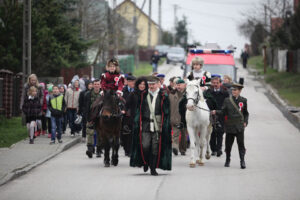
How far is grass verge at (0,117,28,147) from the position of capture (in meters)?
20.2

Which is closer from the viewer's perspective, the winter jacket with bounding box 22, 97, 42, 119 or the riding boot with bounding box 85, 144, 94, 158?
the riding boot with bounding box 85, 144, 94, 158

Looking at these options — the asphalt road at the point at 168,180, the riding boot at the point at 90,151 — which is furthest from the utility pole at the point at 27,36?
the riding boot at the point at 90,151

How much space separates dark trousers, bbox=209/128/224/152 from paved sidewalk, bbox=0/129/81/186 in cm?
382

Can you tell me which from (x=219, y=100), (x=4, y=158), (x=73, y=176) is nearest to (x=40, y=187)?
(x=73, y=176)

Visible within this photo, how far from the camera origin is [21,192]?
39.1ft

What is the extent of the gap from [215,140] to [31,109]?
5.23 meters

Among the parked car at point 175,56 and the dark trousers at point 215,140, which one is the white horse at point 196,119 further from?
the parked car at point 175,56

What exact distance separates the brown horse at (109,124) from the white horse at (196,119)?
1534mm

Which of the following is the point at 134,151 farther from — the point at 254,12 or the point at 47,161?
the point at 254,12

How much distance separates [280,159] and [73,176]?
5.48m

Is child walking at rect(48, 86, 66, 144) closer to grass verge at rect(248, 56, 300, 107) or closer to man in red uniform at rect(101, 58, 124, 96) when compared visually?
man in red uniform at rect(101, 58, 124, 96)

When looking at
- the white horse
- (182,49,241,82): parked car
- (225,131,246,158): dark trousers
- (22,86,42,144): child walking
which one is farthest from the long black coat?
(182,49,241,82): parked car

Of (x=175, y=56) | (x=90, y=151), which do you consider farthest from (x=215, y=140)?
(x=175, y=56)

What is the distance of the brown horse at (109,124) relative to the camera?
599 inches
